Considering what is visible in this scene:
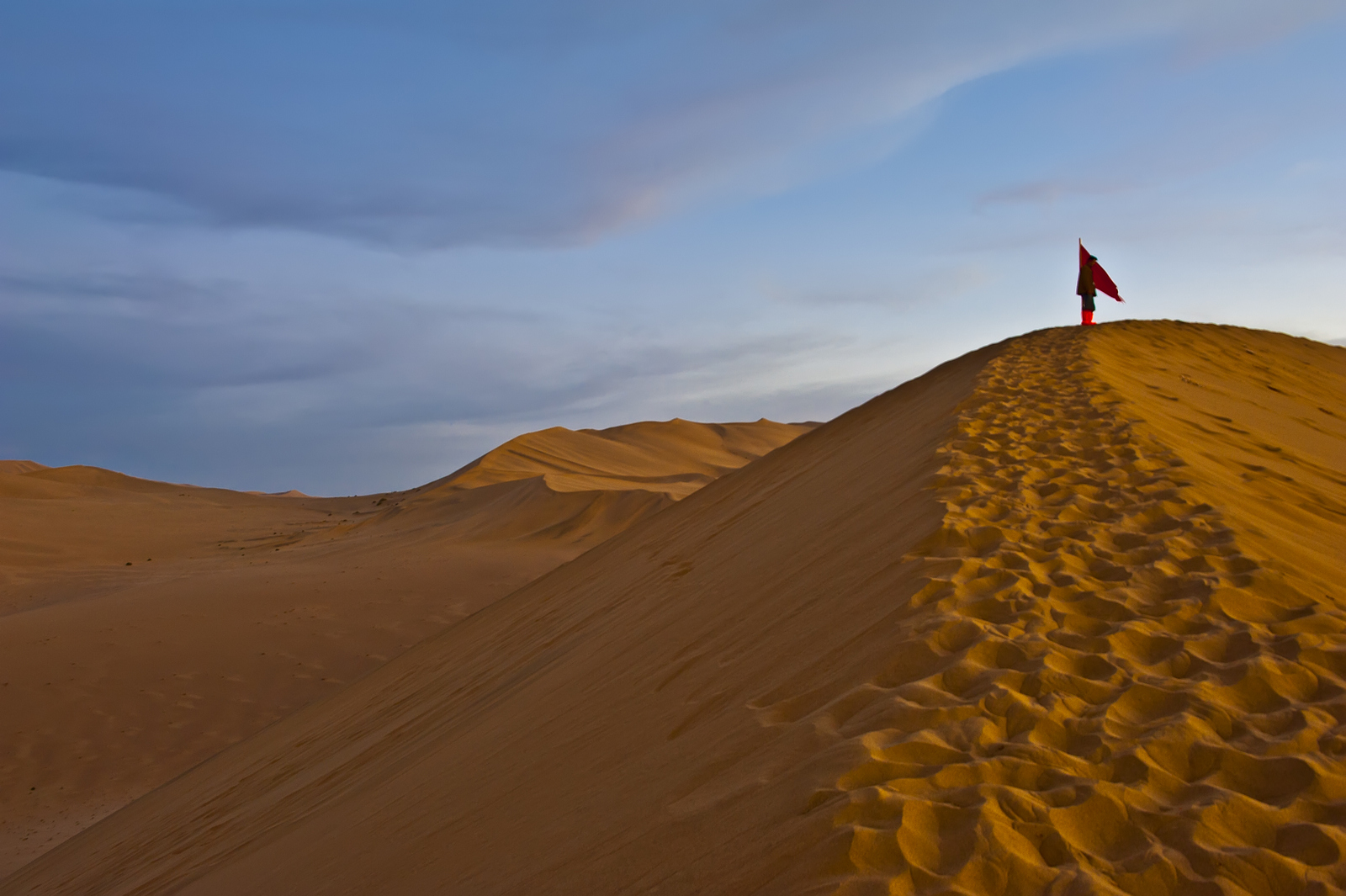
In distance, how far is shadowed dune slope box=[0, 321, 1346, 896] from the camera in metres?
2.13

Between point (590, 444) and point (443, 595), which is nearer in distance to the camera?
point (443, 595)

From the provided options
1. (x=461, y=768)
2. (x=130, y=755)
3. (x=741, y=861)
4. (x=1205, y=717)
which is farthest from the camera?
(x=130, y=755)

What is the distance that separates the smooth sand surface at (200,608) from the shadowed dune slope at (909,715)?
3144mm

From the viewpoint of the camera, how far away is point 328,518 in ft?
98.8

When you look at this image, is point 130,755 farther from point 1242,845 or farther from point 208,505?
point 208,505

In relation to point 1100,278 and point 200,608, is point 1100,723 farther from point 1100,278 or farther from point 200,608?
point 200,608

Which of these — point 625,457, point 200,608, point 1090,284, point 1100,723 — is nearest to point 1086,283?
point 1090,284

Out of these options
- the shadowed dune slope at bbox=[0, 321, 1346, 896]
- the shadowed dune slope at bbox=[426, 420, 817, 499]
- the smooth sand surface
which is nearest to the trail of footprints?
the shadowed dune slope at bbox=[0, 321, 1346, 896]

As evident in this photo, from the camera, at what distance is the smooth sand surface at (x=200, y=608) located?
9609 mm

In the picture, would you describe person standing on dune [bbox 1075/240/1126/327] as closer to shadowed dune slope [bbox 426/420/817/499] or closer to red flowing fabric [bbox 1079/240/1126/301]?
red flowing fabric [bbox 1079/240/1126/301]

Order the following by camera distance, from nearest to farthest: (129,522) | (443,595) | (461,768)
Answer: (461,768), (443,595), (129,522)

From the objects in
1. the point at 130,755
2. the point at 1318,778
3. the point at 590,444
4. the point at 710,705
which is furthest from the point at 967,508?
the point at 590,444

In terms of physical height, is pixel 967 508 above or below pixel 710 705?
above

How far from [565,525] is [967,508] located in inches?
656
